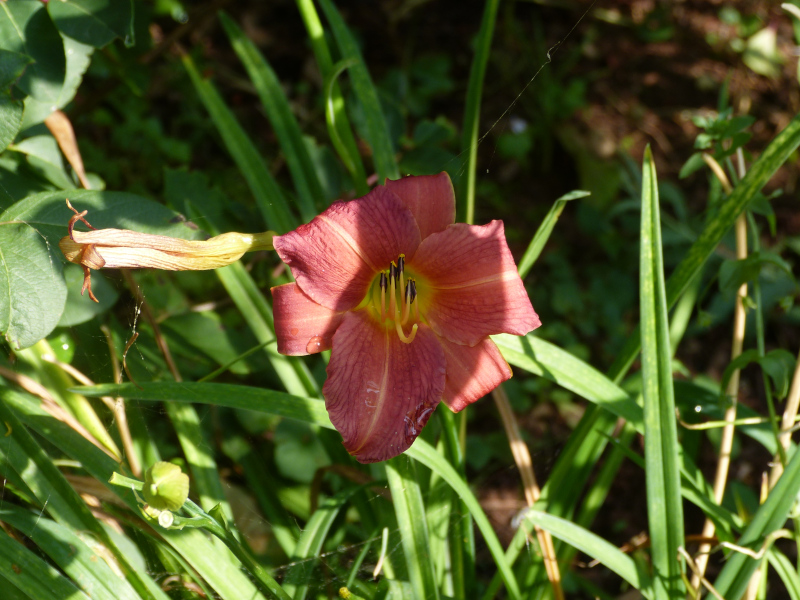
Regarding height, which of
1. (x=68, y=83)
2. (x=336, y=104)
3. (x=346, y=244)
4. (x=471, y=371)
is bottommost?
(x=471, y=371)

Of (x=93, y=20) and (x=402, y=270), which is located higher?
(x=93, y=20)

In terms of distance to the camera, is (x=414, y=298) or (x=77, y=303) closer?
(x=414, y=298)

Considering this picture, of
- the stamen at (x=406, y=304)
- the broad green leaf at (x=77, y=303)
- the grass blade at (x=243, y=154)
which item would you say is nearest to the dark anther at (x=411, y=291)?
the stamen at (x=406, y=304)

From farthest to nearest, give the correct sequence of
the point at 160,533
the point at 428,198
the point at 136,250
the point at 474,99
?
the point at 474,99, the point at 160,533, the point at 428,198, the point at 136,250

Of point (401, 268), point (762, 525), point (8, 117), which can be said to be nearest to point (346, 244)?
point (401, 268)

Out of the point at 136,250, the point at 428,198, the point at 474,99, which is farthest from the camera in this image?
the point at 474,99

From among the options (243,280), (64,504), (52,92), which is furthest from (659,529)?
(52,92)

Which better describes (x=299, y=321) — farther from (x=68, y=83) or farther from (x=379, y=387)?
(x=68, y=83)

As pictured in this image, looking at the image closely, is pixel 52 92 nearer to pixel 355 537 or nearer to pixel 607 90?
pixel 355 537
